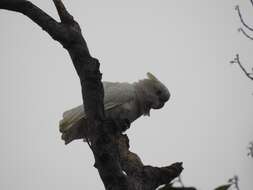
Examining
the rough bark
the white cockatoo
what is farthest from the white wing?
the rough bark

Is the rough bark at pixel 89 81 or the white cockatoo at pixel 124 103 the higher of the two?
the white cockatoo at pixel 124 103

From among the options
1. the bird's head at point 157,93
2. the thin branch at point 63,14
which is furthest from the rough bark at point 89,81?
the bird's head at point 157,93

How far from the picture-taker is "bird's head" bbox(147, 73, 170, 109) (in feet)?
26.3

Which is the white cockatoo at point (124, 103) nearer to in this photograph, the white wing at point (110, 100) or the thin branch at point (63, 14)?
the white wing at point (110, 100)

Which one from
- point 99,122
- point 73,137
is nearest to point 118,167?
point 99,122

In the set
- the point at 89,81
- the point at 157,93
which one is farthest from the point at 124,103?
the point at 89,81

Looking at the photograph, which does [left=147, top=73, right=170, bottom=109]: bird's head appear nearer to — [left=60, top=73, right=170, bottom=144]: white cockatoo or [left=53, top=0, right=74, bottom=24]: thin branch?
[left=60, top=73, right=170, bottom=144]: white cockatoo

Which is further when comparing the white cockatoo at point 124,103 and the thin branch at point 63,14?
the white cockatoo at point 124,103

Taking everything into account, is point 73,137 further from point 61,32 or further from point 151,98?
point 61,32

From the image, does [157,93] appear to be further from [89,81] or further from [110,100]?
[89,81]

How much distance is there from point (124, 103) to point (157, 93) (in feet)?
3.36

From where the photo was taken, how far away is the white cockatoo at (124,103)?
680 centimetres

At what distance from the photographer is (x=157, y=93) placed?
8.20 meters

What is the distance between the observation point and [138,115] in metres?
7.69
